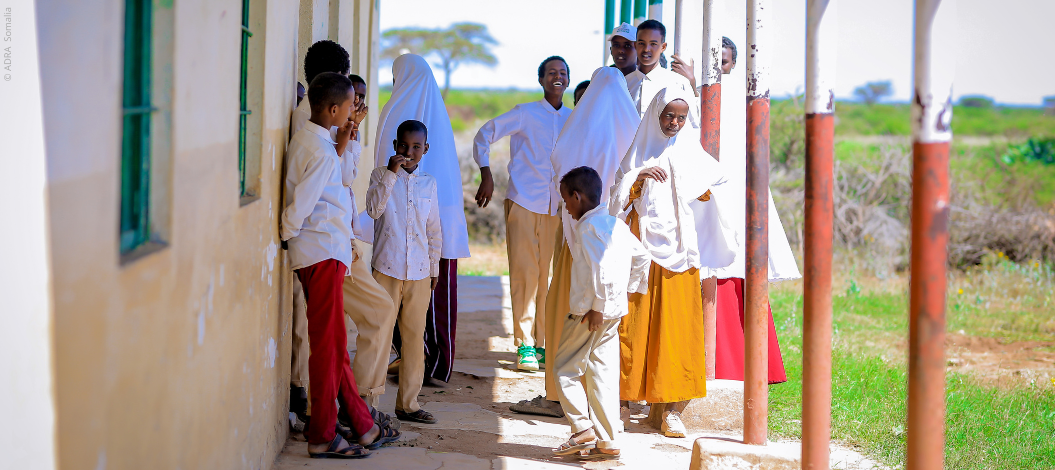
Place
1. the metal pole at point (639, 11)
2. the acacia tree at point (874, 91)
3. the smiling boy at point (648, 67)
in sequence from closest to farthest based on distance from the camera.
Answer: the smiling boy at point (648, 67) < the metal pole at point (639, 11) < the acacia tree at point (874, 91)

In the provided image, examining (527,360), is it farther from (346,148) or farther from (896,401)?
(346,148)

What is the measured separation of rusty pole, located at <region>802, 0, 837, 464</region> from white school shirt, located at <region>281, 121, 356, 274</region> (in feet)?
6.31

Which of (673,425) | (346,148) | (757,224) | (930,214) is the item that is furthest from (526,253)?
(930,214)

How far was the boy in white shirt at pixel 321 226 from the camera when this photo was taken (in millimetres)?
3750

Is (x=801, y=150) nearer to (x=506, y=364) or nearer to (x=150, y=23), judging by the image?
(x=506, y=364)

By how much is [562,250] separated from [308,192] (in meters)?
1.55

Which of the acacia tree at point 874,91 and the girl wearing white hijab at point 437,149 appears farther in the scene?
the acacia tree at point 874,91

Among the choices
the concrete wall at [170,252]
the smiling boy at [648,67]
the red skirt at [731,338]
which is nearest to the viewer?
the concrete wall at [170,252]

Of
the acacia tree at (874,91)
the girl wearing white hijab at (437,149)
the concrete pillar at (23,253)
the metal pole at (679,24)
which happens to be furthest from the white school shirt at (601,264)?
the acacia tree at (874,91)

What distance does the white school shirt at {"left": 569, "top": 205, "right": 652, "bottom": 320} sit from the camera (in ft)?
13.1

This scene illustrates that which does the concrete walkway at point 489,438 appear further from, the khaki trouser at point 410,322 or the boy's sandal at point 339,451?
the khaki trouser at point 410,322

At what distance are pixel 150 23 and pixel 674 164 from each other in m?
2.92

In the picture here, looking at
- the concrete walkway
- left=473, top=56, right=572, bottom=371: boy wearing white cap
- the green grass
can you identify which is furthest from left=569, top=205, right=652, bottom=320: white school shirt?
left=473, top=56, right=572, bottom=371: boy wearing white cap

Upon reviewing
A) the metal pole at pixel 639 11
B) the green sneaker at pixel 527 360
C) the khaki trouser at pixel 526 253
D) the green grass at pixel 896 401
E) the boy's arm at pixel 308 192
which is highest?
the metal pole at pixel 639 11
